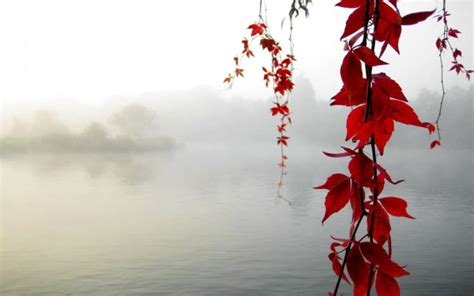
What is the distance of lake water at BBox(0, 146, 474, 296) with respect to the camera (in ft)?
31.6


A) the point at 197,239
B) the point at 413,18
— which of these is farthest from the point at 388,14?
the point at 197,239

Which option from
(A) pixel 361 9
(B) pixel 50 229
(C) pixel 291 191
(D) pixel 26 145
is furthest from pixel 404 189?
(D) pixel 26 145

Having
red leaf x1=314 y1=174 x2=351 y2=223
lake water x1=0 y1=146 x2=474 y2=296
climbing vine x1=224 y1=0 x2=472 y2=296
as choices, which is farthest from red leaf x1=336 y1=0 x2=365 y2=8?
lake water x1=0 y1=146 x2=474 y2=296

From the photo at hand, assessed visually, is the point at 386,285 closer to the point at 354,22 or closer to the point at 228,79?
the point at 354,22

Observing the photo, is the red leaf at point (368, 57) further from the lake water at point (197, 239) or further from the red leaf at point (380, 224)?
the lake water at point (197, 239)

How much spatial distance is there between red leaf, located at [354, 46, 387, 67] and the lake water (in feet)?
30.6

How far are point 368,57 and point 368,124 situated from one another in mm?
38

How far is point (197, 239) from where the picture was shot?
1302cm

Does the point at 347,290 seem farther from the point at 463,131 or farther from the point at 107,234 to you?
the point at 463,131

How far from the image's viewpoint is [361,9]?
27cm

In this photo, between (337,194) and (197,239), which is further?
(197,239)

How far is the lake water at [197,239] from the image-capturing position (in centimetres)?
962

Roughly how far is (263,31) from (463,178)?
30.5m

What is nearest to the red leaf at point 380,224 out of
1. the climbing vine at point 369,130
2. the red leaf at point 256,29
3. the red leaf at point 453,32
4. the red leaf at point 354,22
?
the climbing vine at point 369,130
